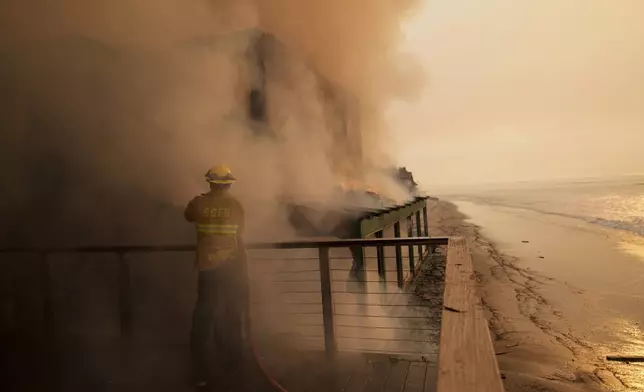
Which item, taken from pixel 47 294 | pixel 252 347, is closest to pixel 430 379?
pixel 252 347

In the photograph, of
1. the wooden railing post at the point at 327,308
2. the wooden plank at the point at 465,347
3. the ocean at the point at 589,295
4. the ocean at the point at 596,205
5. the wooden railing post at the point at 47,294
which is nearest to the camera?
the wooden plank at the point at 465,347

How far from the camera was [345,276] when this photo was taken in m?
5.04

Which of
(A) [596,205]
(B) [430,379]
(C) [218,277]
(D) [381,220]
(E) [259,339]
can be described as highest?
(D) [381,220]

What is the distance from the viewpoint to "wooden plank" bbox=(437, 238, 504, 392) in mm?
898

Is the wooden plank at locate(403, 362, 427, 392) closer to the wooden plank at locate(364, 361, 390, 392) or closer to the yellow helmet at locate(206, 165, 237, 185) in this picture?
the wooden plank at locate(364, 361, 390, 392)

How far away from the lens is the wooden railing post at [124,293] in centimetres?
298

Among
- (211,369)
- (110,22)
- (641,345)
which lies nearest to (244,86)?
(110,22)

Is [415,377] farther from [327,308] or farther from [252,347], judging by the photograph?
[252,347]

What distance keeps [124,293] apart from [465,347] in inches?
103

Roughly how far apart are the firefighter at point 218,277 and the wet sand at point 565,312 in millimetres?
2403

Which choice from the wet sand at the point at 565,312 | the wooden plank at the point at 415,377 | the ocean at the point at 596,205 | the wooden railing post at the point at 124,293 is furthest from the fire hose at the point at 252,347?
the ocean at the point at 596,205

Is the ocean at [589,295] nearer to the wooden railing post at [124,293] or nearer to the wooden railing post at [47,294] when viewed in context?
the wooden railing post at [124,293]

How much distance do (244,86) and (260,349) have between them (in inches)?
121

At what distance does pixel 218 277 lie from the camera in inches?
97.4
